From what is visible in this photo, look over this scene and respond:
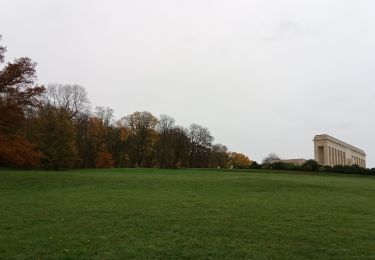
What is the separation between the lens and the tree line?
38.0 m

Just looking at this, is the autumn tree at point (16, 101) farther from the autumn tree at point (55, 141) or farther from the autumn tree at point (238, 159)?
the autumn tree at point (238, 159)

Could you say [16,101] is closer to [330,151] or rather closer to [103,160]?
[103,160]

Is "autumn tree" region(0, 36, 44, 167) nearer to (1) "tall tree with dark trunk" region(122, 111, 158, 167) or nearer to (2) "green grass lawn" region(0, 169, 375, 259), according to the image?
(2) "green grass lawn" region(0, 169, 375, 259)

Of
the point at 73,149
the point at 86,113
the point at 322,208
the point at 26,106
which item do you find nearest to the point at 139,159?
the point at 86,113

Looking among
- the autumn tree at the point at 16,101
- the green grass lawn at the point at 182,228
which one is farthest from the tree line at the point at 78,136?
the green grass lawn at the point at 182,228

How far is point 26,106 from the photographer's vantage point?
3828 cm

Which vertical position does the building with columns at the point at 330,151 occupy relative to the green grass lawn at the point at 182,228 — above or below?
above

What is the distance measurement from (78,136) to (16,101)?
47611mm

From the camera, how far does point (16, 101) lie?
1463 inches

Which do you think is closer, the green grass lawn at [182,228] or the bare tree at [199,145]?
the green grass lawn at [182,228]

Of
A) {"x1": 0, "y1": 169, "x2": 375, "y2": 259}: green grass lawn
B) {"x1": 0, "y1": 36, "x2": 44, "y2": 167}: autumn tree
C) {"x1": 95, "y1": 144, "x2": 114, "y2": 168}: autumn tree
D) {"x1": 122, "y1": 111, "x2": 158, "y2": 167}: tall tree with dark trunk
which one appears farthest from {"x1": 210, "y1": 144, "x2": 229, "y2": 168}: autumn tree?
{"x1": 0, "y1": 169, "x2": 375, "y2": 259}: green grass lawn

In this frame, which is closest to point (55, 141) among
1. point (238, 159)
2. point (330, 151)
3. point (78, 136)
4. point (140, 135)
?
point (78, 136)

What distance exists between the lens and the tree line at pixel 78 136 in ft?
125

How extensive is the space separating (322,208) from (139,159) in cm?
7631
